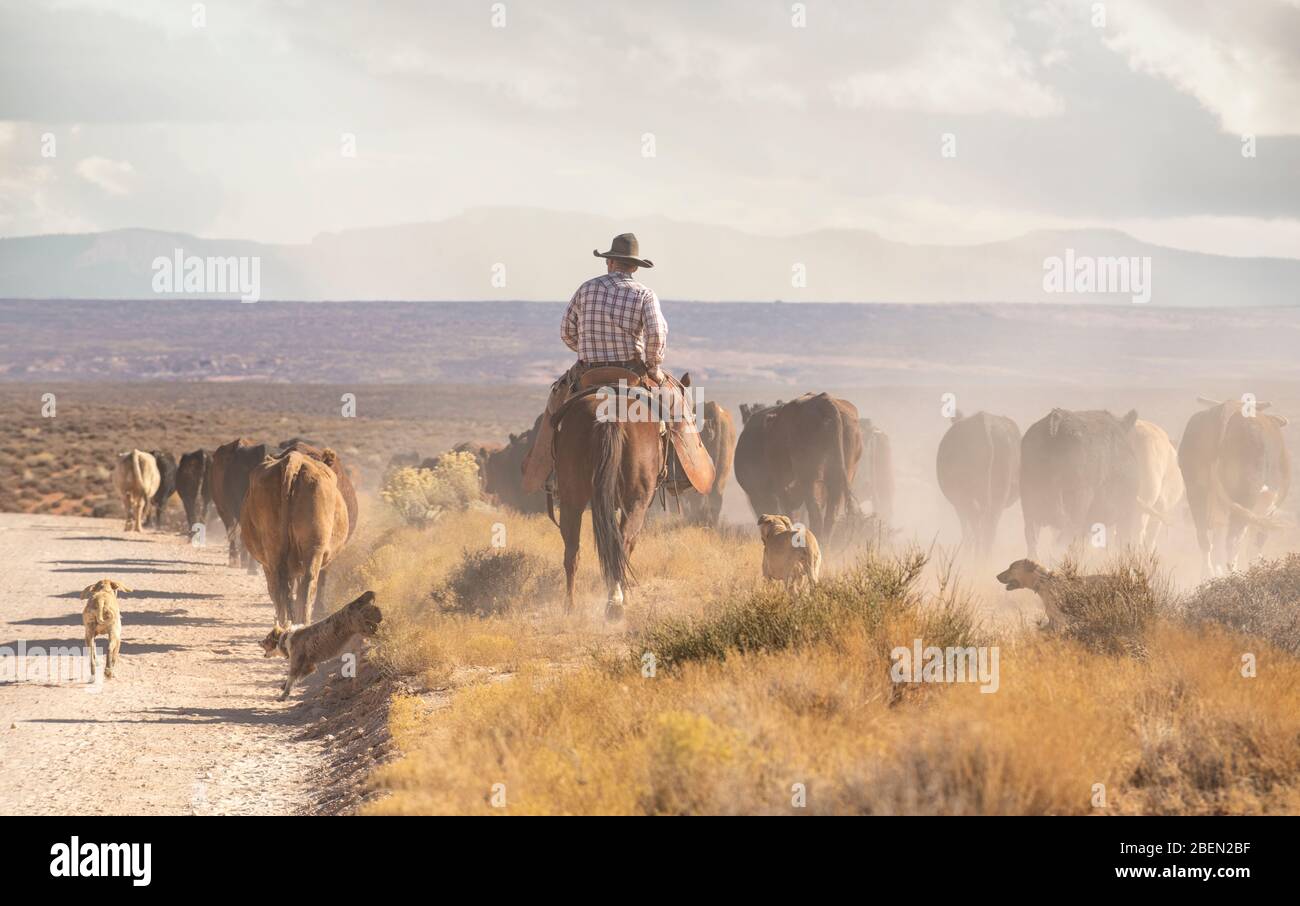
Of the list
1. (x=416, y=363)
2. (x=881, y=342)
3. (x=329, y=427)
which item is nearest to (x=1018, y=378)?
(x=881, y=342)

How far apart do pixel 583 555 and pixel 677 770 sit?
9.19m

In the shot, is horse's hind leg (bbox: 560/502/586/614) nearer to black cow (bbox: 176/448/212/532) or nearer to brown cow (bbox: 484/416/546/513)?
brown cow (bbox: 484/416/546/513)

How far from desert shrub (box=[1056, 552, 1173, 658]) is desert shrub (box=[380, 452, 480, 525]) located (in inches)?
527

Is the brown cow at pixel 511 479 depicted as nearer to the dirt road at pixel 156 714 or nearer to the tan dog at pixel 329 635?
the dirt road at pixel 156 714

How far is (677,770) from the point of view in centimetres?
571

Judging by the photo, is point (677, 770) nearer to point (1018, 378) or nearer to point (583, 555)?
point (583, 555)

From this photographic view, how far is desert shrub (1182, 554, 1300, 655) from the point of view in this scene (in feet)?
29.8

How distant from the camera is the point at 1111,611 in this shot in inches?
338

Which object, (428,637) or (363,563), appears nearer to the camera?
(428,637)

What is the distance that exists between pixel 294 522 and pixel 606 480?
3.84 meters

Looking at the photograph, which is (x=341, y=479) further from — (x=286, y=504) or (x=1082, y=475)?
(x=1082, y=475)

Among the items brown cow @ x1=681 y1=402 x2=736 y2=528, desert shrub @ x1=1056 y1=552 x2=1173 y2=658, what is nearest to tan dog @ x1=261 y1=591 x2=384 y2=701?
desert shrub @ x1=1056 y1=552 x2=1173 y2=658

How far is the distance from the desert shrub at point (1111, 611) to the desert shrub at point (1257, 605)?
1.95ft

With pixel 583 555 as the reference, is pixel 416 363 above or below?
above
